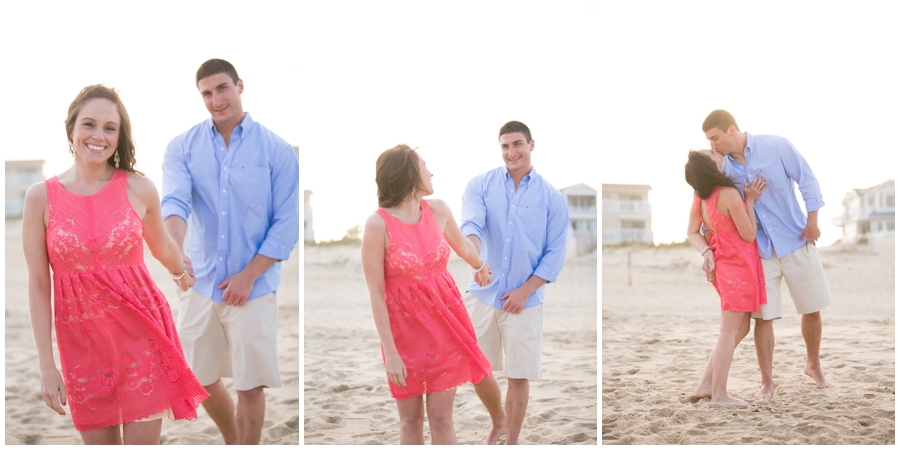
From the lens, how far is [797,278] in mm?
3922

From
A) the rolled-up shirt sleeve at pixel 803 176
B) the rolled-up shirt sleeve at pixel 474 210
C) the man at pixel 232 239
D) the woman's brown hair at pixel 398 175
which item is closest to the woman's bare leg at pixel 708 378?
the rolled-up shirt sleeve at pixel 803 176

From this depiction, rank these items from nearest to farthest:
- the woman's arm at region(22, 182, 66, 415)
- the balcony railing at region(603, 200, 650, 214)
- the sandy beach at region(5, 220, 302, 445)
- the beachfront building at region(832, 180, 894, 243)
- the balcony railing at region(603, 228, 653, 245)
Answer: the woman's arm at region(22, 182, 66, 415), the sandy beach at region(5, 220, 302, 445), the balcony railing at region(603, 200, 650, 214), the beachfront building at region(832, 180, 894, 243), the balcony railing at region(603, 228, 653, 245)

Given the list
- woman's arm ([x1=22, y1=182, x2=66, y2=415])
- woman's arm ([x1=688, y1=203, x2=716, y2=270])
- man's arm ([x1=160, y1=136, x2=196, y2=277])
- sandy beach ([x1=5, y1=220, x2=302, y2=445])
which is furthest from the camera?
woman's arm ([x1=688, y1=203, x2=716, y2=270])

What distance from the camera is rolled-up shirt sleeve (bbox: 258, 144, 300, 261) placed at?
3451 mm

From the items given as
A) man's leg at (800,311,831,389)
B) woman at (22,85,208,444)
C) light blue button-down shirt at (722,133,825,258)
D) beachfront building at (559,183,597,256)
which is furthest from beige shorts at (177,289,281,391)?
man's leg at (800,311,831,389)

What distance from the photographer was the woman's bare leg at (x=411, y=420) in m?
2.86

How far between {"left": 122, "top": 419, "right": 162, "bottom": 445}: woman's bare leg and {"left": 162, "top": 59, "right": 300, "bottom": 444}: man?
81 cm

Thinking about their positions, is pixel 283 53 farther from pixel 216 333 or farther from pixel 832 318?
pixel 832 318

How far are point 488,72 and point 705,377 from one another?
2.06 metres

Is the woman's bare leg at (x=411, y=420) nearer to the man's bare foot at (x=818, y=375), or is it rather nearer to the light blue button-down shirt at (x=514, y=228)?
the light blue button-down shirt at (x=514, y=228)

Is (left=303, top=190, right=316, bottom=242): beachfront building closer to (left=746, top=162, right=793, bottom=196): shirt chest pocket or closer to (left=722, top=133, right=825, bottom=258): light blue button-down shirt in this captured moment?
(left=722, top=133, right=825, bottom=258): light blue button-down shirt

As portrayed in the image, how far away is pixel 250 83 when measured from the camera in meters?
3.66

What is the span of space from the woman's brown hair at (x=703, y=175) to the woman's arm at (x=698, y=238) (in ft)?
0.53

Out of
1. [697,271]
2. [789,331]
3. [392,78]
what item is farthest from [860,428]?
[697,271]
